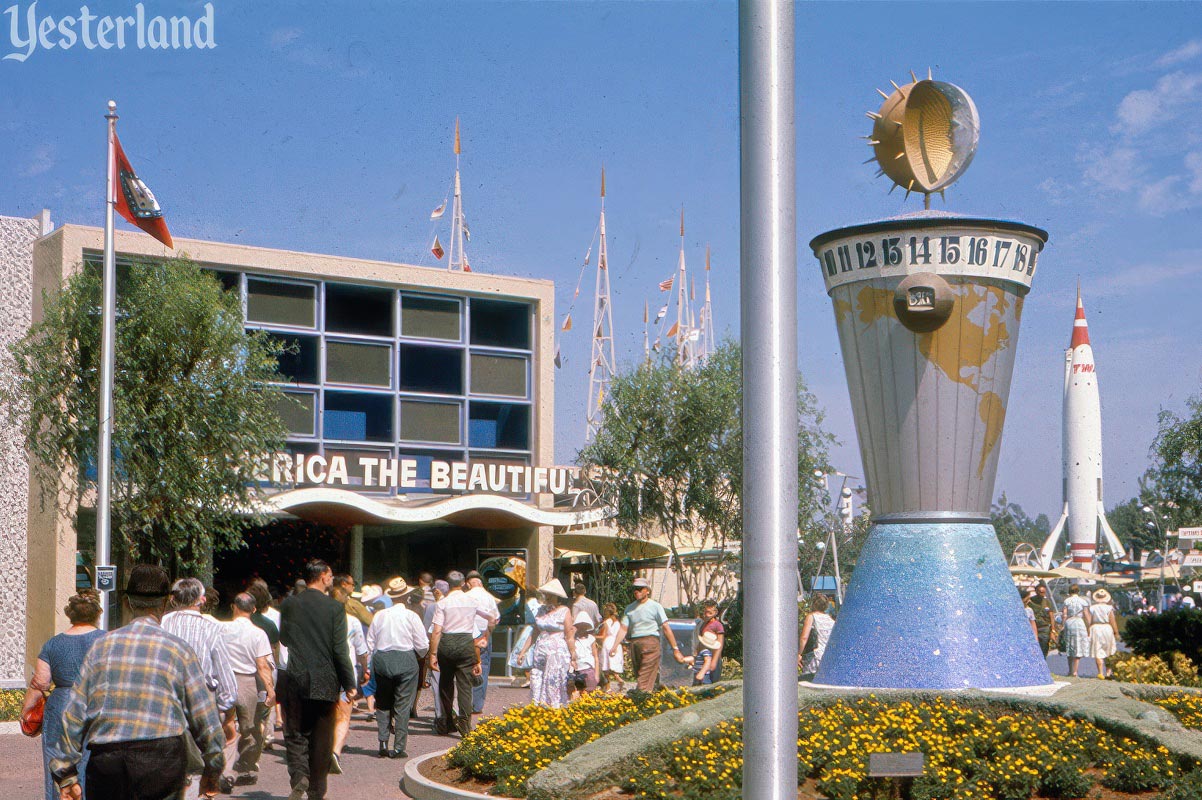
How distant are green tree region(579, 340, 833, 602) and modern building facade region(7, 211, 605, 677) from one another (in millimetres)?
1893

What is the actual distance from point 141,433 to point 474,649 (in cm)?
944

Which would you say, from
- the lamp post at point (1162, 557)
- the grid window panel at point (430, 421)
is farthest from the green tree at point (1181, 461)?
the grid window panel at point (430, 421)

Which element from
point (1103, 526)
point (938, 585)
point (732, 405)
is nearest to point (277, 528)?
point (732, 405)

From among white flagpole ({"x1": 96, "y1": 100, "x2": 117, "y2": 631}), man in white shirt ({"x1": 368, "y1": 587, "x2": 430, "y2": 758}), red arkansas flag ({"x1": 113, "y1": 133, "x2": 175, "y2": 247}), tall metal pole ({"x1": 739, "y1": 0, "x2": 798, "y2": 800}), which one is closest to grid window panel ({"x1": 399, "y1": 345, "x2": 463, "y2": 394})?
red arkansas flag ({"x1": 113, "y1": 133, "x2": 175, "y2": 247})

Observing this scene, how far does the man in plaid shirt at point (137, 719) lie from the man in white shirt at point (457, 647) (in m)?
8.84

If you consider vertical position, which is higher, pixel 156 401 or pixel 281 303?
pixel 281 303

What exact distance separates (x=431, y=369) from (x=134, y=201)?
10053 mm

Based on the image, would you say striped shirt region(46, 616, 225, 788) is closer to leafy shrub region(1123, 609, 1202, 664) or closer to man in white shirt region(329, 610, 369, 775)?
man in white shirt region(329, 610, 369, 775)

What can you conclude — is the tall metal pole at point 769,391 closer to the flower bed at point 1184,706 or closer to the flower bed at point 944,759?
the flower bed at point 944,759

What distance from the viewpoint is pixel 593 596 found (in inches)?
1312

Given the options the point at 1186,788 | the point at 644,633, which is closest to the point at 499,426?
the point at 644,633

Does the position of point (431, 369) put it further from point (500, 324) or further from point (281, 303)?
point (281, 303)

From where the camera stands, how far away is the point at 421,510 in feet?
91.5

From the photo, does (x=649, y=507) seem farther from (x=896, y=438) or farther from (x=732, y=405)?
(x=896, y=438)
